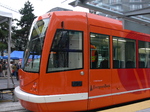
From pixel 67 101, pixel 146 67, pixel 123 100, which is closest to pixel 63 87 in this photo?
pixel 67 101

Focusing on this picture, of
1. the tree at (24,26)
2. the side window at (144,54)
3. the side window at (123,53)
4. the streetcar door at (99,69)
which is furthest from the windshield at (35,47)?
the tree at (24,26)

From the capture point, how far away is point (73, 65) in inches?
212

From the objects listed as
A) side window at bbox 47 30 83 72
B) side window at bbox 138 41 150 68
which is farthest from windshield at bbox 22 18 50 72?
side window at bbox 138 41 150 68

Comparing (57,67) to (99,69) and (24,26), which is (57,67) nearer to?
(99,69)

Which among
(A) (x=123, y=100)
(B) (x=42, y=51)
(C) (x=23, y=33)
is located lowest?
(A) (x=123, y=100)

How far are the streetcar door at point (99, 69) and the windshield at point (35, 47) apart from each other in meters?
1.48

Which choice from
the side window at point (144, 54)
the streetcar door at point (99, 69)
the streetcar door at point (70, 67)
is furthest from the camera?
the side window at point (144, 54)

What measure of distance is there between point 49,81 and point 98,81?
157 cm

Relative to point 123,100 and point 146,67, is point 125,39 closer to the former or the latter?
point 146,67

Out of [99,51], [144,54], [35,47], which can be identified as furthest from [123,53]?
[35,47]

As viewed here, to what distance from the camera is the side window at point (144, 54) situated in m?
7.27

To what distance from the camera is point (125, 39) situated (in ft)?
22.0

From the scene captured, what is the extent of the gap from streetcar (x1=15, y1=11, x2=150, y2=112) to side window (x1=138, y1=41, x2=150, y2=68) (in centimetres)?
103

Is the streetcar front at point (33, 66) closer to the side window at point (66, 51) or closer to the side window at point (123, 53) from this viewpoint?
the side window at point (66, 51)
